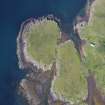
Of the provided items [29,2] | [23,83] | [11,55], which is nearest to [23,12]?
[29,2]

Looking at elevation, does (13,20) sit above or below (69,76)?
above

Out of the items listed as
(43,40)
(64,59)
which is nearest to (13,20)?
(43,40)

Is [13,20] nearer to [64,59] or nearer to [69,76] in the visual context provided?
[64,59]

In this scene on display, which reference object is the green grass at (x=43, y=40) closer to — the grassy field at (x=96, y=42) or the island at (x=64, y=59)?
the island at (x=64, y=59)

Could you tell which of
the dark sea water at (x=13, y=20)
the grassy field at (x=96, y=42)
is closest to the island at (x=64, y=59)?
the grassy field at (x=96, y=42)

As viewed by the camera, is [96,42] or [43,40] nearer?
[43,40]

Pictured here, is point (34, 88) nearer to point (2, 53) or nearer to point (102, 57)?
point (2, 53)

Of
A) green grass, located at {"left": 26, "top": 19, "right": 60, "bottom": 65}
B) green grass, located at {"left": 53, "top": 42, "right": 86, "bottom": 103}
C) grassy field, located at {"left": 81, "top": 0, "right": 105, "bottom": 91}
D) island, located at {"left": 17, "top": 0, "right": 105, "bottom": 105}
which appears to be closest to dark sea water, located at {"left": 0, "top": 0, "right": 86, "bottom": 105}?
island, located at {"left": 17, "top": 0, "right": 105, "bottom": 105}

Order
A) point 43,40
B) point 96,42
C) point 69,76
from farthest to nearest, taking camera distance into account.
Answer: point 96,42 → point 43,40 → point 69,76

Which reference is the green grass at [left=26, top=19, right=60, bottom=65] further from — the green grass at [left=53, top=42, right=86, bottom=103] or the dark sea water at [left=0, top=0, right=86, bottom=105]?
the dark sea water at [left=0, top=0, right=86, bottom=105]
